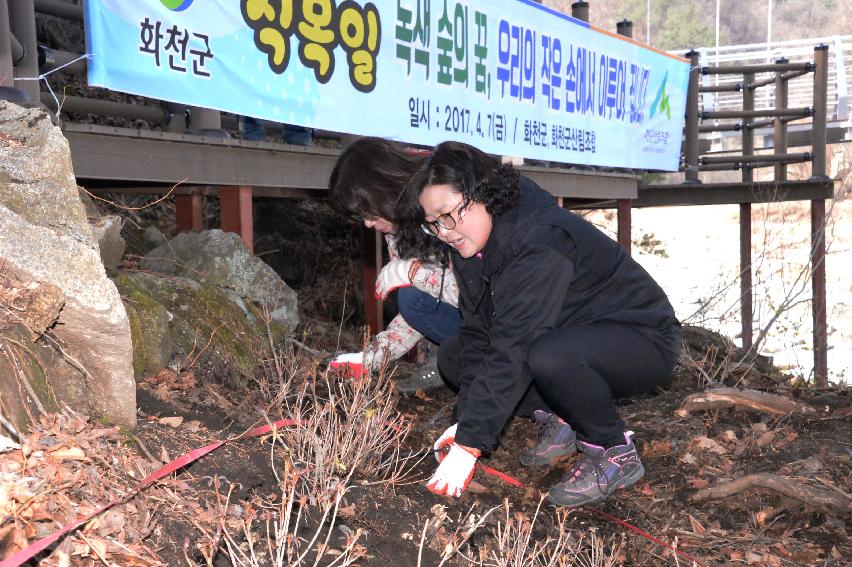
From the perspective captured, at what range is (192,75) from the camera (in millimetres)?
4227

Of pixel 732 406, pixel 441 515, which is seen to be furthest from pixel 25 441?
pixel 732 406

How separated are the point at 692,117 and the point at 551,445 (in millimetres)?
6944

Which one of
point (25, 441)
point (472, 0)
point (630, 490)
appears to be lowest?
point (630, 490)

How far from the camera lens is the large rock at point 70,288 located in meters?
2.42

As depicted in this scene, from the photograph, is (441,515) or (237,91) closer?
(441,515)

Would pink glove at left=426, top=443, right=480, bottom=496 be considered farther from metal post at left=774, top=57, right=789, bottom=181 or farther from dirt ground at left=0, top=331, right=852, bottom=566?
metal post at left=774, top=57, right=789, bottom=181

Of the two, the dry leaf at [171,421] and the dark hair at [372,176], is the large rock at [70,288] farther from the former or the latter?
the dark hair at [372,176]

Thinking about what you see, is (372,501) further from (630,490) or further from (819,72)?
(819,72)

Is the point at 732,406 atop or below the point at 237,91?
below

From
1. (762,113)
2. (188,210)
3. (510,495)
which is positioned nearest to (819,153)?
(762,113)

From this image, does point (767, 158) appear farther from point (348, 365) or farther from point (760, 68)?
point (348, 365)

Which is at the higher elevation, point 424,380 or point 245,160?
point 245,160

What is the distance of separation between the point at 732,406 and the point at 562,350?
1617 millimetres

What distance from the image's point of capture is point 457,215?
2.96m
